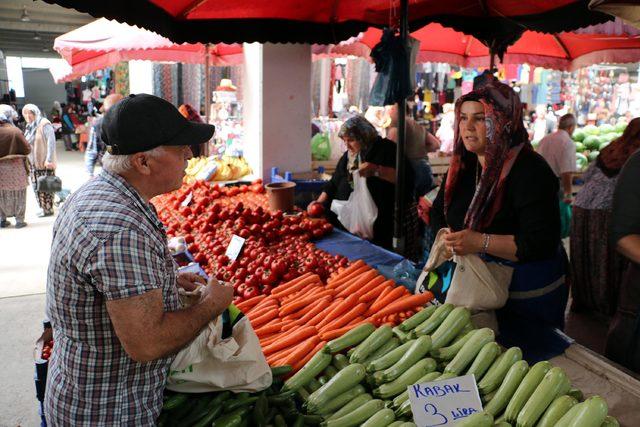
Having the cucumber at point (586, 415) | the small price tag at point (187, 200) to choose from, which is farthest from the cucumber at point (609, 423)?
the small price tag at point (187, 200)

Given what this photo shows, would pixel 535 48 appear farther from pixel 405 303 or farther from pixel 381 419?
pixel 381 419

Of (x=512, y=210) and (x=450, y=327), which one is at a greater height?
(x=512, y=210)

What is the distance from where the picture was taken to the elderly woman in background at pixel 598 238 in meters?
4.43

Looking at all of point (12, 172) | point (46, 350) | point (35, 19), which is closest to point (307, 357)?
point (46, 350)

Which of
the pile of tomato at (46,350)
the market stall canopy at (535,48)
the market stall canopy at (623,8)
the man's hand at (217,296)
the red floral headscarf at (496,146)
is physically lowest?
the pile of tomato at (46,350)

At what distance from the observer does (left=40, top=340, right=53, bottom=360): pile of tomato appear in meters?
2.58

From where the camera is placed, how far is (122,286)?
1.34m

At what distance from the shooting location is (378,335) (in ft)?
7.18

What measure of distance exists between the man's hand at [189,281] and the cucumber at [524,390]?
1.10 m

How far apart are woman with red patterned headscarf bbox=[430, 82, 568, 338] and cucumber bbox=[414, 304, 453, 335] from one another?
0.85 feet

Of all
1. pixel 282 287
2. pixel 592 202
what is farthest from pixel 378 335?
pixel 592 202

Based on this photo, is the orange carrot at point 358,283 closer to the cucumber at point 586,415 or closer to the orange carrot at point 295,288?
the orange carrot at point 295,288

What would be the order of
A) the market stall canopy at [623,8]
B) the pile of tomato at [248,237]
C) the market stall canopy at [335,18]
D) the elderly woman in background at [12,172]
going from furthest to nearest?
the elderly woman in background at [12,172] < the market stall canopy at [335,18] < the pile of tomato at [248,237] < the market stall canopy at [623,8]

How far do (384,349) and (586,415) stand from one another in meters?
0.78
